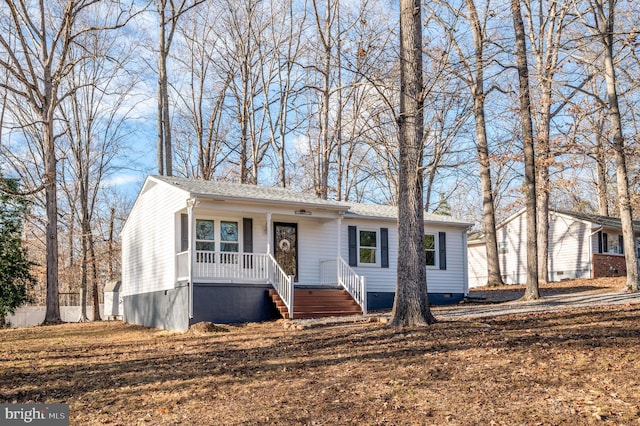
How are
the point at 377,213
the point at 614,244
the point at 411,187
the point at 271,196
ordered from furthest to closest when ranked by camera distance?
1. the point at 614,244
2. the point at 377,213
3. the point at 271,196
4. the point at 411,187

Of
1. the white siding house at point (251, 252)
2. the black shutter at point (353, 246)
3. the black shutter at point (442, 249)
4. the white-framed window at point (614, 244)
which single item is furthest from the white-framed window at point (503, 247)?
the black shutter at point (353, 246)

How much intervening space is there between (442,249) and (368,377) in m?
13.0

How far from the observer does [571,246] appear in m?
28.0

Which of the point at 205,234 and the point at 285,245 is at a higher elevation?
the point at 205,234

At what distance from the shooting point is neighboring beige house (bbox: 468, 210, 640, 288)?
27047 mm

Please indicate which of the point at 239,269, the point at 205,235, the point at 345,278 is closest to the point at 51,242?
the point at 205,235

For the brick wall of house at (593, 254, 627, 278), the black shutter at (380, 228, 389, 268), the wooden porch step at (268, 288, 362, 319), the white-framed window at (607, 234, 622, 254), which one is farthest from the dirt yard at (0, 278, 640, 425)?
the white-framed window at (607, 234, 622, 254)

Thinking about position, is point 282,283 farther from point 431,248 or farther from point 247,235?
point 431,248

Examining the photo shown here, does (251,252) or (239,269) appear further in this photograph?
(251,252)

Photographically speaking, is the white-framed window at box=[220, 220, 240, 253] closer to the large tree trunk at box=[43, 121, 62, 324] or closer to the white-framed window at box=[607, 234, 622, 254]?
the large tree trunk at box=[43, 121, 62, 324]

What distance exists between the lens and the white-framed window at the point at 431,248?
1962 cm

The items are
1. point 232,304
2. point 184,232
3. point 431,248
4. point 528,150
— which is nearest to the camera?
point 232,304

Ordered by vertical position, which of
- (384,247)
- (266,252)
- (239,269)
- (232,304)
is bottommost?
(232,304)

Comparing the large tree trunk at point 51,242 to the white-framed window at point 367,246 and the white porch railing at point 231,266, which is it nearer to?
the white porch railing at point 231,266
